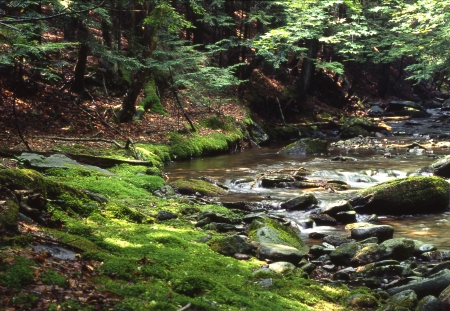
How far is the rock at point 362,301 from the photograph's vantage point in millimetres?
5445

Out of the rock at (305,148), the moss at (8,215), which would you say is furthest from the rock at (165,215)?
the rock at (305,148)

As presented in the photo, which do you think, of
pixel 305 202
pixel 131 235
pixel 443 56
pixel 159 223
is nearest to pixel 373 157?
pixel 305 202

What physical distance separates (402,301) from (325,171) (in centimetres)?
1040

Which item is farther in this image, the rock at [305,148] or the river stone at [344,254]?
the rock at [305,148]

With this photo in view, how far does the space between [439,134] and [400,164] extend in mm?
10074

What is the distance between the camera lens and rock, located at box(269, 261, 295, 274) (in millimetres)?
6070

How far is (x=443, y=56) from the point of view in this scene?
26375 mm

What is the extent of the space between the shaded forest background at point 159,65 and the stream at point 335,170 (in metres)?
2.95

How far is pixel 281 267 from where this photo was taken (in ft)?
20.2

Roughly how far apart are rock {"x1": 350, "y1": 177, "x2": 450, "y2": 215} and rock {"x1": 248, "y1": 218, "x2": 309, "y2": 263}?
11.8 feet

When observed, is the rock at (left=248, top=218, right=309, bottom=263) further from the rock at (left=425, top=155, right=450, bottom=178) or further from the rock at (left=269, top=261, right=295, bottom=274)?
the rock at (left=425, top=155, right=450, bottom=178)

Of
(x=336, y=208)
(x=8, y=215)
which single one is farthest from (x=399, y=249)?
(x=8, y=215)

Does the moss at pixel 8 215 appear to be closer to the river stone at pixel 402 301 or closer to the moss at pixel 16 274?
the moss at pixel 16 274

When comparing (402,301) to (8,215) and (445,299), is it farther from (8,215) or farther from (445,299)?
(8,215)
